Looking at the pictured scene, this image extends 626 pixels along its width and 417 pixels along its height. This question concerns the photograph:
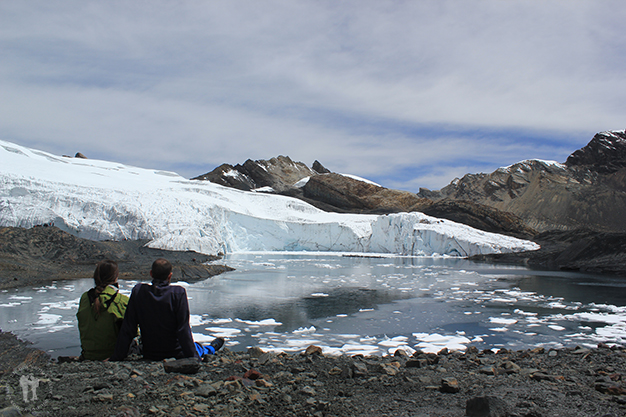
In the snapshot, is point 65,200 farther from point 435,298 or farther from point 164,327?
point 164,327

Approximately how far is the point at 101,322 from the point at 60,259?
11.9 meters

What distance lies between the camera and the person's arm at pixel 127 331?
2.79 m

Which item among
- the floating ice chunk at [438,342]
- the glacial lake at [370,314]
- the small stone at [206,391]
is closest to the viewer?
the small stone at [206,391]

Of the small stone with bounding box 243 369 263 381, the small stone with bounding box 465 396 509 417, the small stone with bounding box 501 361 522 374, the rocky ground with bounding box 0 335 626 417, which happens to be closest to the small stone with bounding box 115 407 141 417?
the rocky ground with bounding box 0 335 626 417

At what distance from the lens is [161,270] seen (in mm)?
2744

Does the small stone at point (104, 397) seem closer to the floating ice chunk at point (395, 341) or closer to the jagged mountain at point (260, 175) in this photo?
Answer: the floating ice chunk at point (395, 341)

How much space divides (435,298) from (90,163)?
31.8m

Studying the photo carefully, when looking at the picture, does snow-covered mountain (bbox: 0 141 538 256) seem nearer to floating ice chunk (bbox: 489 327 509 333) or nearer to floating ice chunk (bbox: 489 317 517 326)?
floating ice chunk (bbox: 489 317 517 326)

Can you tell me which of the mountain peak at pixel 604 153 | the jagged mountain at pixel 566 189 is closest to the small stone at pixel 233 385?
the jagged mountain at pixel 566 189

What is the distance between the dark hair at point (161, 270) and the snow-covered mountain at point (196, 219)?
15.9 metres

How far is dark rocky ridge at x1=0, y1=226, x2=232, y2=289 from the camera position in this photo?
10414 mm

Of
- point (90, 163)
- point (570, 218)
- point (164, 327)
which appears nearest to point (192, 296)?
point (164, 327)

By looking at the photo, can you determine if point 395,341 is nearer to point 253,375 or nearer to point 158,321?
point 253,375

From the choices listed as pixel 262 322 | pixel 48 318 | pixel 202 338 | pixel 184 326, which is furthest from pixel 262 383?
pixel 48 318
